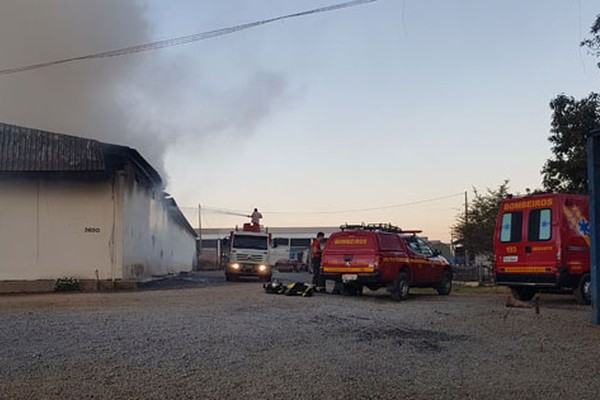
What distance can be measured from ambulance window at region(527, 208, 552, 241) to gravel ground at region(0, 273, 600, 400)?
1.98m

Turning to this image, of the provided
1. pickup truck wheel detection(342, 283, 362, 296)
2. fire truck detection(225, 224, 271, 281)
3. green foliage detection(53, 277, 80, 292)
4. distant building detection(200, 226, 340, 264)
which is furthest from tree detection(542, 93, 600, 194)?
distant building detection(200, 226, 340, 264)

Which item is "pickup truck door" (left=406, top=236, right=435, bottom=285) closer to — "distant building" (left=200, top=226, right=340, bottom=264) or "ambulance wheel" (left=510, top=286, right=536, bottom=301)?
"ambulance wheel" (left=510, top=286, right=536, bottom=301)

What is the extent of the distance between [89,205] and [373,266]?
10947mm

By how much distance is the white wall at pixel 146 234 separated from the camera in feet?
75.5

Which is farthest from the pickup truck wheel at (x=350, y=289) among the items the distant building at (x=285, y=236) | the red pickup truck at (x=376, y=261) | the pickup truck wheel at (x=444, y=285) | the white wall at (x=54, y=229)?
the distant building at (x=285, y=236)

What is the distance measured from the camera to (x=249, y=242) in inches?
1206

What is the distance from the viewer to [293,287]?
17.9m

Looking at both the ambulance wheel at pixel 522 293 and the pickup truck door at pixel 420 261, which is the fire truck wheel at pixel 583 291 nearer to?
the ambulance wheel at pixel 522 293

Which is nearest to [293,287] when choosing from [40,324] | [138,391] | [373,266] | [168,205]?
[373,266]

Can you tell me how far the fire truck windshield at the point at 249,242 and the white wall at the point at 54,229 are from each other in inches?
371

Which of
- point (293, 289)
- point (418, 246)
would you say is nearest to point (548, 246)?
point (418, 246)

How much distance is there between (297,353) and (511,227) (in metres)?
9.39

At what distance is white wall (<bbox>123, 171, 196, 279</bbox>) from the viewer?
2302 cm

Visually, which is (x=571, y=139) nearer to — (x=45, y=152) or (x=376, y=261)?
(x=376, y=261)
